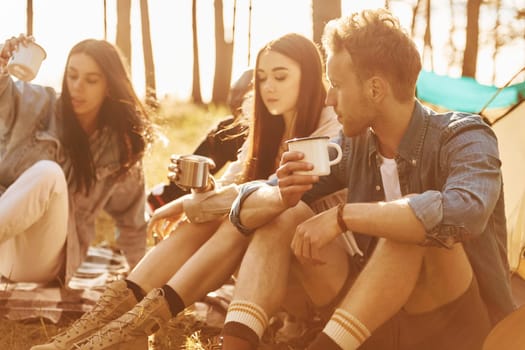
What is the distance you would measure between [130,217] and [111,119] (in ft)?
1.85

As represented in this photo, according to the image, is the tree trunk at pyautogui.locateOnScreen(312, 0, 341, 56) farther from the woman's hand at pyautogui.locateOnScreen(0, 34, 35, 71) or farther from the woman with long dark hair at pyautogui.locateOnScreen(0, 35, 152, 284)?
the woman's hand at pyautogui.locateOnScreen(0, 34, 35, 71)

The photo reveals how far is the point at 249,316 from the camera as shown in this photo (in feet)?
6.92

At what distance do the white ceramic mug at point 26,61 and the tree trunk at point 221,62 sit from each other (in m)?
7.28

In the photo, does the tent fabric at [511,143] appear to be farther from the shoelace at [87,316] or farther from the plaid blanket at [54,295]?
the plaid blanket at [54,295]

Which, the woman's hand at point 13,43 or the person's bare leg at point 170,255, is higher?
the woman's hand at point 13,43

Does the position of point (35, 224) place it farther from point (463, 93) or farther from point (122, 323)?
point (463, 93)

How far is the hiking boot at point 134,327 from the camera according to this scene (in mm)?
2283

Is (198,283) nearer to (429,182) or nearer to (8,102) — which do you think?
(429,182)

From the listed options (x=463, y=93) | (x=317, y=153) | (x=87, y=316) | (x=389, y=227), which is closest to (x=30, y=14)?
(x=463, y=93)

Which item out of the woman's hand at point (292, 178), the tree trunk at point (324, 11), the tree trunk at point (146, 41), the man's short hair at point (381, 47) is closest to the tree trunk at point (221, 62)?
the tree trunk at point (146, 41)

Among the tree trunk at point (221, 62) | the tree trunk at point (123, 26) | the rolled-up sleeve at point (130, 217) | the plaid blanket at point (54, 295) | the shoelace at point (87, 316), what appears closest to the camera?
the shoelace at point (87, 316)

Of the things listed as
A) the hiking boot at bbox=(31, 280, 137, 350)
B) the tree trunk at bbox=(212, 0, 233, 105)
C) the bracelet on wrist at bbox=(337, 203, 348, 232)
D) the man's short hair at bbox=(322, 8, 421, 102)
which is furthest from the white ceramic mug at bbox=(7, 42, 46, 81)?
the tree trunk at bbox=(212, 0, 233, 105)

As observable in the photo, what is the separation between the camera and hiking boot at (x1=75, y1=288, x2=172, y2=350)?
2.28 metres

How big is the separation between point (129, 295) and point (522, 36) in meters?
6.00
